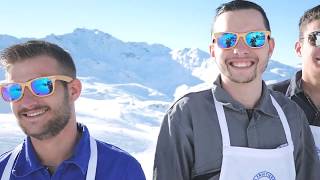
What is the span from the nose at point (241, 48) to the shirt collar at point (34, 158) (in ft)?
3.70

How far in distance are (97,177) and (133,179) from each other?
212 mm

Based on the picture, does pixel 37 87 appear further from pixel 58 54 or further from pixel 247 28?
pixel 247 28

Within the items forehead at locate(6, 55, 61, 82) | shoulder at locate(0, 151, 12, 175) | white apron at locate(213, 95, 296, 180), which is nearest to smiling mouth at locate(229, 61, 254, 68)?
white apron at locate(213, 95, 296, 180)

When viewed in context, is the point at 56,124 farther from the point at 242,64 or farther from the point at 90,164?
the point at 242,64

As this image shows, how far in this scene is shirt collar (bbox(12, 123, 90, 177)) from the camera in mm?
2613

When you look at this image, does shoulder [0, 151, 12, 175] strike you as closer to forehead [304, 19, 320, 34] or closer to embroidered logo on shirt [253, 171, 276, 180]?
embroidered logo on shirt [253, 171, 276, 180]

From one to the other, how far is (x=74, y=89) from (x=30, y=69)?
0.31m

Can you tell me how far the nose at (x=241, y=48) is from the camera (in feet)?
9.82

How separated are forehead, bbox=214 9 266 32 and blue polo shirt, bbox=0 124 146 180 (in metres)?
1.12

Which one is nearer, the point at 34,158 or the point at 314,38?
the point at 34,158

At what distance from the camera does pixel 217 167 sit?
287cm

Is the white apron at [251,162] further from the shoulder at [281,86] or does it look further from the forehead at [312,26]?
the forehead at [312,26]

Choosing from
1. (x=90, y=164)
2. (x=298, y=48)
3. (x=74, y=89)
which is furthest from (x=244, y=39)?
(x=90, y=164)

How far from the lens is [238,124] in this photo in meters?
2.95
